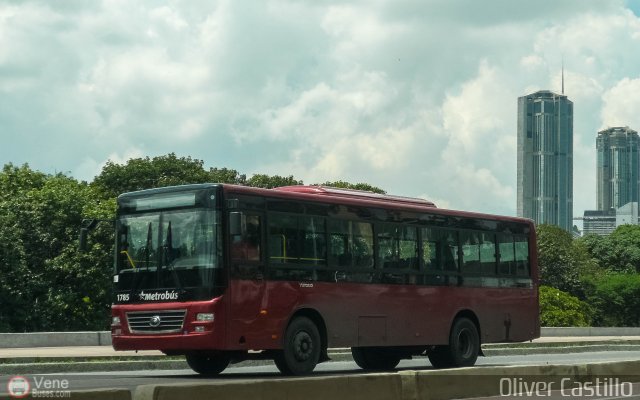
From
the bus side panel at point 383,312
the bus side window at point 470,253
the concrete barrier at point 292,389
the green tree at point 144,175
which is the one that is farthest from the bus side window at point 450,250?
the green tree at point 144,175

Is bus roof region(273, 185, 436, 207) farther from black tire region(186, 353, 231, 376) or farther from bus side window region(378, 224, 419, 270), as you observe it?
black tire region(186, 353, 231, 376)

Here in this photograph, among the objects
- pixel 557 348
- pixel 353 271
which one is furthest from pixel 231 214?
pixel 557 348

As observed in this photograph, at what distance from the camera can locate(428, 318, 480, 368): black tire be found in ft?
81.3

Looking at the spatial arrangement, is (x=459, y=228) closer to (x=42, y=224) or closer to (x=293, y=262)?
(x=293, y=262)

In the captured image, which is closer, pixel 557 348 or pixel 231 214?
pixel 231 214

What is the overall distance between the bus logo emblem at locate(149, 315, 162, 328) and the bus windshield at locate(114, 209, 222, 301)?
457mm

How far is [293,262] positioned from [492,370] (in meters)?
5.26

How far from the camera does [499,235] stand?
26391 millimetres

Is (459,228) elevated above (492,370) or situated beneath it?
elevated above

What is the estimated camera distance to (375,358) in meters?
25.0

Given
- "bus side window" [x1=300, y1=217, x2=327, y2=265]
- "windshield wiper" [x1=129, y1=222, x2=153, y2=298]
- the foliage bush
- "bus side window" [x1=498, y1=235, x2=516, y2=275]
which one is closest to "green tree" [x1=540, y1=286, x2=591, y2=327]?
the foliage bush

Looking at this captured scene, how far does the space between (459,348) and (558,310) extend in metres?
46.5

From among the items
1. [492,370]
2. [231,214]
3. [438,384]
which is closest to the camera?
[438,384]

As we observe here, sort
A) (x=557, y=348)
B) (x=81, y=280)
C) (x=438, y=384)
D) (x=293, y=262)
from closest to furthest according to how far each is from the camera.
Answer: (x=438, y=384)
(x=293, y=262)
(x=557, y=348)
(x=81, y=280)
